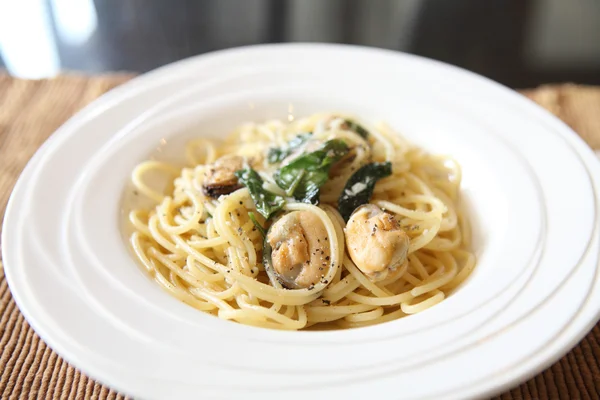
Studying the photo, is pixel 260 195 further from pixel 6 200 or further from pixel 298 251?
pixel 6 200

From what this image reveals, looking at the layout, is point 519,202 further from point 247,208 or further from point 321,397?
point 321,397

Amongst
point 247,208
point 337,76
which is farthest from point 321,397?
point 337,76

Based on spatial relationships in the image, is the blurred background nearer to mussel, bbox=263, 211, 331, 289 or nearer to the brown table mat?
→ the brown table mat

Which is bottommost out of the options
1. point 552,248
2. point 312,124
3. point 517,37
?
point 517,37

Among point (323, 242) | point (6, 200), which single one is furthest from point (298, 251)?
point (6, 200)

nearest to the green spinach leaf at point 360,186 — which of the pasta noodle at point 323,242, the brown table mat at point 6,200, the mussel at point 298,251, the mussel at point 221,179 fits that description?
the pasta noodle at point 323,242

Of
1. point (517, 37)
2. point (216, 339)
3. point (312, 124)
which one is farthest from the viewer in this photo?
point (517, 37)

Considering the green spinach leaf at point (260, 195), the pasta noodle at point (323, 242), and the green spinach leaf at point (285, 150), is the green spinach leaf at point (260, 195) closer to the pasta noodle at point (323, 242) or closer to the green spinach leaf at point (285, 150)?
the pasta noodle at point (323, 242)
